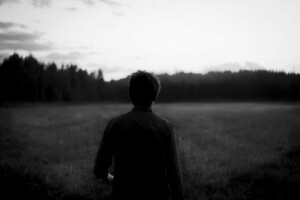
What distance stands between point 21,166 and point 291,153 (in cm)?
1037

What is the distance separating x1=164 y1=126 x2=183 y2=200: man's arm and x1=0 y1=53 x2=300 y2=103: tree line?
219 feet

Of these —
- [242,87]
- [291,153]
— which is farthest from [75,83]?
[291,153]

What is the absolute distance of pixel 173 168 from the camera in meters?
2.51

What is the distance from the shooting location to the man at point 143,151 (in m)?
2.46

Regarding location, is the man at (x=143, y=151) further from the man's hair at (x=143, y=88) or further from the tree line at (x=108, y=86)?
the tree line at (x=108, y=86)

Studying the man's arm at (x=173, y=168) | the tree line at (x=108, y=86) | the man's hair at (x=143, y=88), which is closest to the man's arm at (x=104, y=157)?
the man's hair at (x=143, y=88)

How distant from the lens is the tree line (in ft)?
241

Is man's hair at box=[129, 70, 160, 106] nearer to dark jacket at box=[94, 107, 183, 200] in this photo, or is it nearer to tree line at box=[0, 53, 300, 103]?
dark jacket at box=[94, 107, 183, 200]

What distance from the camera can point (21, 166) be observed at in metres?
7.92

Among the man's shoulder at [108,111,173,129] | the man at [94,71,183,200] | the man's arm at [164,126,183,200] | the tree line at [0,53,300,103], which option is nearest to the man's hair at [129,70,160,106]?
the man at [94,71,183,200]

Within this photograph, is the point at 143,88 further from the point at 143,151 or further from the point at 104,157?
the point at 104,157

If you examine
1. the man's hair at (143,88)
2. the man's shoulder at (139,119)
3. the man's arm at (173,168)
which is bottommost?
the man's arm at (173,168)

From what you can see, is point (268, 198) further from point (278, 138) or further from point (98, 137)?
point (98, 137)

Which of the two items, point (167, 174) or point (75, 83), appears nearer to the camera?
point (167, 174)
